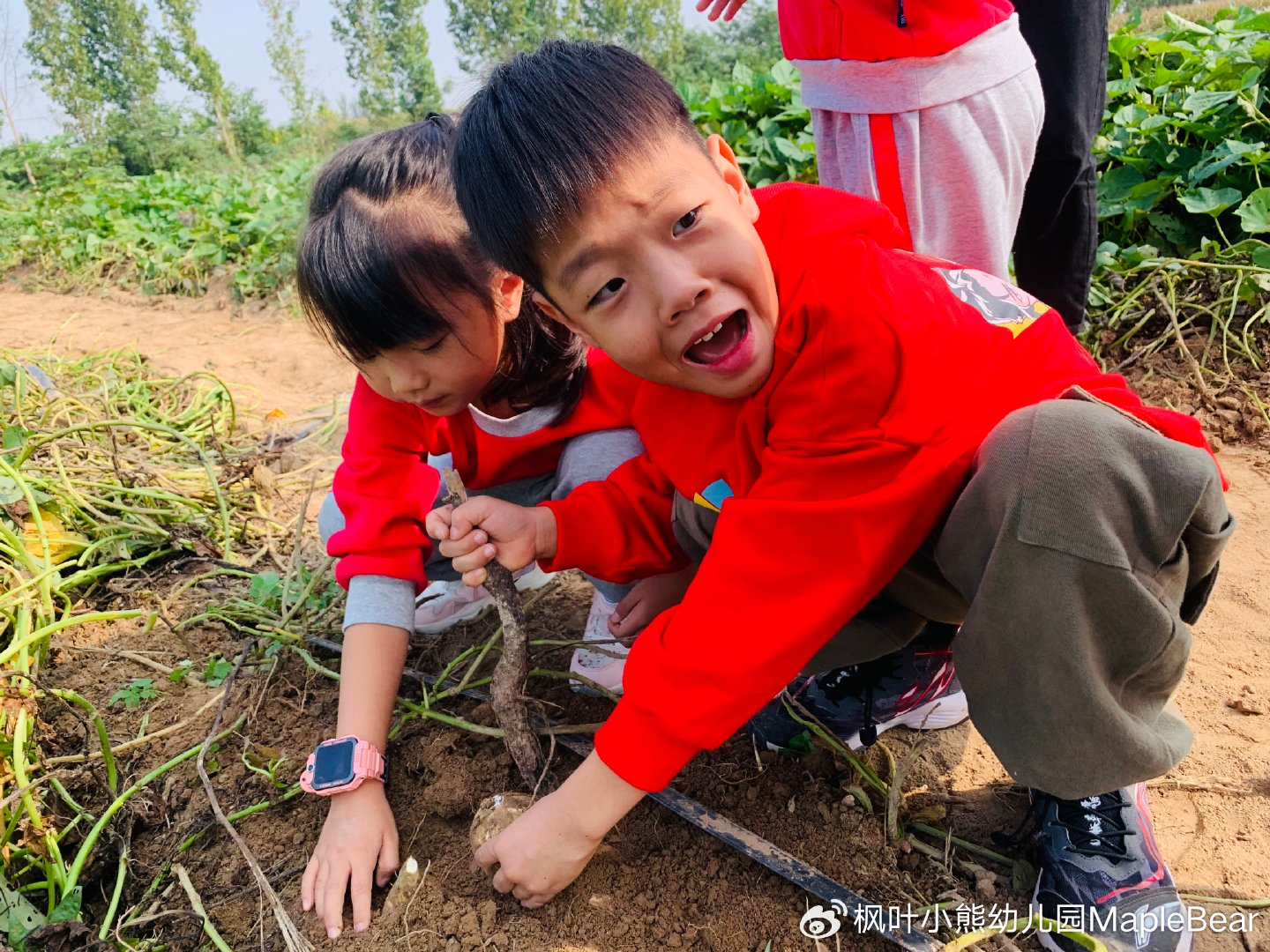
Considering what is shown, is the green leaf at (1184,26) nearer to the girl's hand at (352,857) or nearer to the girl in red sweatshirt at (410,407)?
the girl in red sweatshirt at (410,407)

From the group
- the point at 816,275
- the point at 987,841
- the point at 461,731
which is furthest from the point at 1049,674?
the point at 461,731

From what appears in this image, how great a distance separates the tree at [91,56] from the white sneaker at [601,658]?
15612 mm

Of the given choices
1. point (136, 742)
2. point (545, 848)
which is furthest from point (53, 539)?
point (545, 848)

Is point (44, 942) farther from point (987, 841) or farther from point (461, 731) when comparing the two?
point (987, 841)

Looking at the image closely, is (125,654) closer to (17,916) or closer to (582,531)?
(17,916)

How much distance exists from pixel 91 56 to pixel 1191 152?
54.7 feet

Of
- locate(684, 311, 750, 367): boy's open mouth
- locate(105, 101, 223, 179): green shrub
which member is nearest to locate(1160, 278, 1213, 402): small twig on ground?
locate(684, 311, 750, 367): boy's open mouth

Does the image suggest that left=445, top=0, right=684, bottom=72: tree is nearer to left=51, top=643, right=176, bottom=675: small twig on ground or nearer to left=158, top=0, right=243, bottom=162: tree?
left=158, top=0, right=243, bottom=162: tree

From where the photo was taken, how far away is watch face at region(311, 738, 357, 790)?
53.3 inches

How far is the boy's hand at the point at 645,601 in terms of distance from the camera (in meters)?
1.63

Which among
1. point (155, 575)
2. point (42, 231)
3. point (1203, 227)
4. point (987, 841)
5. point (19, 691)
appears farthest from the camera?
point (42, 231)

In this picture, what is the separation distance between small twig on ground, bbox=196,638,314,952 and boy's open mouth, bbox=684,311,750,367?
88 cm

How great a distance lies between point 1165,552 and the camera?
101cm

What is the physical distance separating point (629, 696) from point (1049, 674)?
1.57ft
